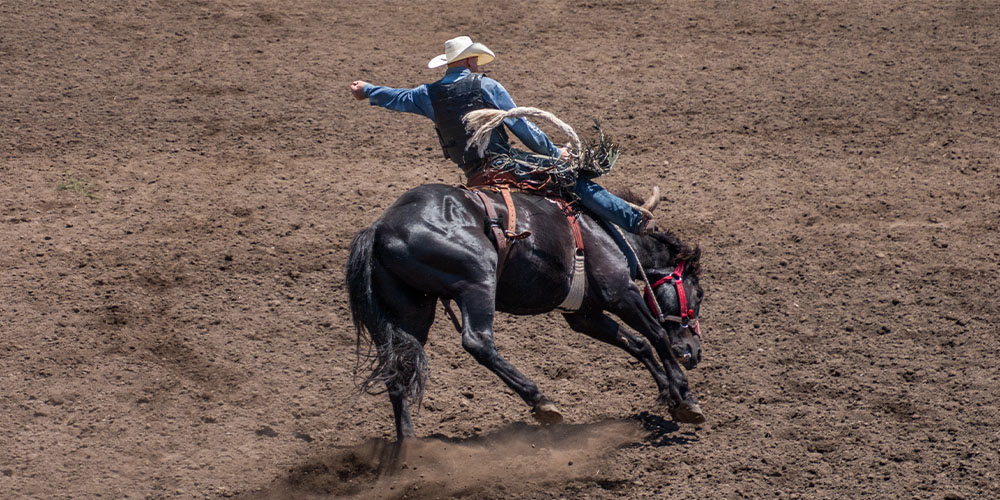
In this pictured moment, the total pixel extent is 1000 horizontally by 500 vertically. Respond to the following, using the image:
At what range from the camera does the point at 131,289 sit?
7.76m

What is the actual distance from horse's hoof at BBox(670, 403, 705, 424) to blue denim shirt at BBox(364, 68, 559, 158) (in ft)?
5.52

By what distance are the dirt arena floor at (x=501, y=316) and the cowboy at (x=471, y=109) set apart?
1201mm

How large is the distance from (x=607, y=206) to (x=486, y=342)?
1381 millimetres

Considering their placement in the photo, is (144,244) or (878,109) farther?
(878,109)

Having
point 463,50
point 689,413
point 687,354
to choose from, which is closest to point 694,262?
point 687,354

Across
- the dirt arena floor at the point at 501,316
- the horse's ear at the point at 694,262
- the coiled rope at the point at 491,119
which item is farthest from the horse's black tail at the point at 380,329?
the horse's ear at the point at 694,262

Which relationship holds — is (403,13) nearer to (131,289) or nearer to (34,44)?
(34,44)

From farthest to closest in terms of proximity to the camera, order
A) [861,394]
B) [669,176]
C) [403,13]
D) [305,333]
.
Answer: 1. [403,13]
2. [669,176]
3. [305,333]
4. [861,394]

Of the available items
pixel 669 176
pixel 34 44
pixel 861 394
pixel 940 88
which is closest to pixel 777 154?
pixel 669 176

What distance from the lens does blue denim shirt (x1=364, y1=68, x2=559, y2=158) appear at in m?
6.22

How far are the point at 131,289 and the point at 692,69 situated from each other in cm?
590

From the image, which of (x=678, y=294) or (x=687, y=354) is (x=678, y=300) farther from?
(x=687, y=354)

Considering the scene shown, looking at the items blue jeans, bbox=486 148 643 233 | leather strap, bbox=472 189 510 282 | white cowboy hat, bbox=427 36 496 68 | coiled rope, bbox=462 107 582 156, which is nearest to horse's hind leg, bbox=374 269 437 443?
leather strap, bbox=472 189 510 282

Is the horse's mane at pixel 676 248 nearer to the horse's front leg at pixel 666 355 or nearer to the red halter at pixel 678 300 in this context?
the red halter at pixel 678 300
